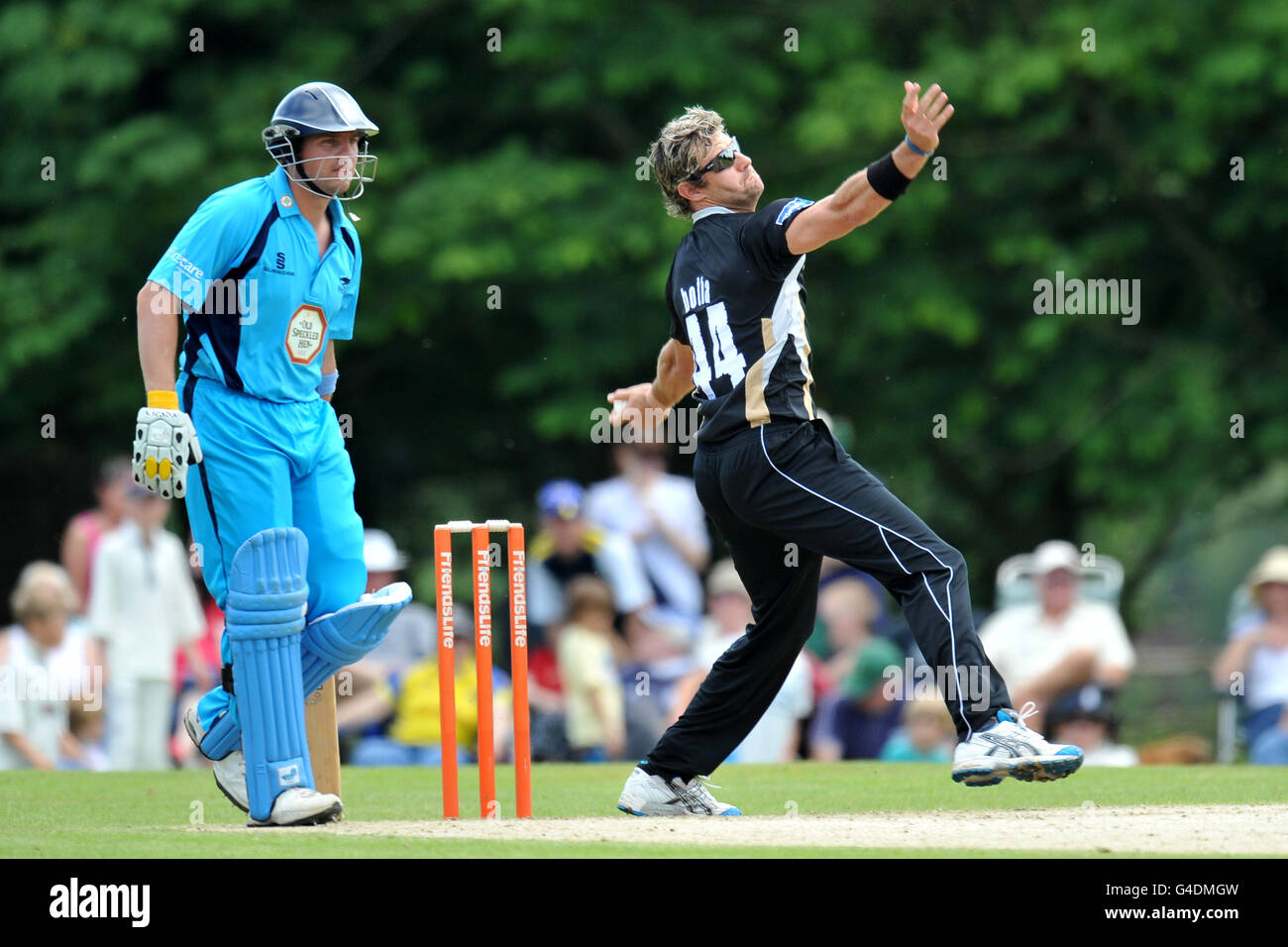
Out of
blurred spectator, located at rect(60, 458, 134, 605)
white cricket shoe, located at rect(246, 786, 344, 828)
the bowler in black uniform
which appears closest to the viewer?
the bowler in black uniform

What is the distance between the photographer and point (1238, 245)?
1438 centimetres

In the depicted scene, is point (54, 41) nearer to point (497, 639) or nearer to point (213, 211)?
point (497, 639)

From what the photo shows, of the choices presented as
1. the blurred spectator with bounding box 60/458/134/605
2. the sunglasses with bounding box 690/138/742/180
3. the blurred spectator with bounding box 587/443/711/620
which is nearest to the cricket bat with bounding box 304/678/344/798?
the sunglasses with bounding box 690/138/742/180

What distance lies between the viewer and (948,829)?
6.60 m

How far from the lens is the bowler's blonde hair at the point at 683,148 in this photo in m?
7.08

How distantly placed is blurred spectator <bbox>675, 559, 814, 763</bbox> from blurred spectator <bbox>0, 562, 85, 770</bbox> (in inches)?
143

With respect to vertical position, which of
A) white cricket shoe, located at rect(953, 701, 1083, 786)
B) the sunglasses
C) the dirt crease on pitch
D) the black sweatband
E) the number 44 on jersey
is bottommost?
the dirt crease on pitch

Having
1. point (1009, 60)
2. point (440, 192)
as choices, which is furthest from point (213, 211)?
point (1009, 60)

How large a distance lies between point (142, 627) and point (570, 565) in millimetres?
2558

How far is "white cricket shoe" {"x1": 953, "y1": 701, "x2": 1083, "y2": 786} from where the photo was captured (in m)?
6.24

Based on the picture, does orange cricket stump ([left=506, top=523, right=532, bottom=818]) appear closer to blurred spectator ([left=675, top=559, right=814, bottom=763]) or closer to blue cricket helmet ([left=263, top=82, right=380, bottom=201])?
blue cricket helmet ([left=263, top=82, right=380, bottom=201])

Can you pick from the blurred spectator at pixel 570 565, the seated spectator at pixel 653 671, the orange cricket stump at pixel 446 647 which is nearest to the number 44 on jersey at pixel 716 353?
the orange cricket stump at pixel 446 647

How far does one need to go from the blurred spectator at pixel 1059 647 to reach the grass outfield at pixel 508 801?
5.64 feet

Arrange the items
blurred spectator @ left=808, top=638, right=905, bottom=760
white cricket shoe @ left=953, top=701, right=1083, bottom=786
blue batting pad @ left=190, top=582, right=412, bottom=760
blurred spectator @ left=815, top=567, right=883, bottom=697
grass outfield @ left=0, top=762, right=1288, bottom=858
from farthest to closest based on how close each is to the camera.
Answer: blurred spectator @ left=815, top=567, right=883, bottom=697 < blurred spectator @ left=808, top=638, right=905, bottom=760 < blue batting pad @ left=190, top=582, right=412, bottom=760 < white cricket shoe @ left=953, top=701, right=1083, bottom=786 < grass outfield @ left=0, top=762, right=1288, bottom=858
